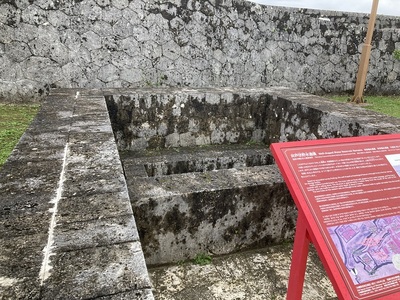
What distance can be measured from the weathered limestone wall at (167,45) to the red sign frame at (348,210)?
504cm

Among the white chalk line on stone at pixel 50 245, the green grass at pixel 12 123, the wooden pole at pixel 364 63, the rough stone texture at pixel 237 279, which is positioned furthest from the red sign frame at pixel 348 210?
the wooden pole at pixel 364 63

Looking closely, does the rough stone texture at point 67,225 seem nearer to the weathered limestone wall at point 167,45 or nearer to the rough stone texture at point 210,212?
the rough stone texture at point 210,212

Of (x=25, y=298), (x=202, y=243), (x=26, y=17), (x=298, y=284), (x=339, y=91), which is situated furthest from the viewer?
(x=339, y=91)

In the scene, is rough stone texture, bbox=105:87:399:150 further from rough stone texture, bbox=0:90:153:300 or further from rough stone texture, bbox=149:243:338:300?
rough stone texture, bbox=0:90:153:300

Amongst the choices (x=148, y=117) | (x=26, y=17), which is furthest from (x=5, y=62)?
(x=148, y=117)

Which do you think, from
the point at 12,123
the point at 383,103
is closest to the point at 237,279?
the point at 12,123

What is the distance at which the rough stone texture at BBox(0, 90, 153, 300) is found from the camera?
0.88 meters

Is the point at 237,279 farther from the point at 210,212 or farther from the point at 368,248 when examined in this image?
the point at 368,248

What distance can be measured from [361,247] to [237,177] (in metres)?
0.97

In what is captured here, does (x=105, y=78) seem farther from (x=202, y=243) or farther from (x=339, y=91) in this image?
(x=339, y=91)

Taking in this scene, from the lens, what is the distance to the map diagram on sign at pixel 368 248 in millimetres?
1216

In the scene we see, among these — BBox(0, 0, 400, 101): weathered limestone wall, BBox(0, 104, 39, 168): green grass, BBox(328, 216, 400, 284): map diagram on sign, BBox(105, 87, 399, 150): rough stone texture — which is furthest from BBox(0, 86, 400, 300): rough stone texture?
BBox(0, 0, 400, 101): weathered limestone wall

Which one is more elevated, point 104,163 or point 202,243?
point 104,163

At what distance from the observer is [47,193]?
1343 millimetres
